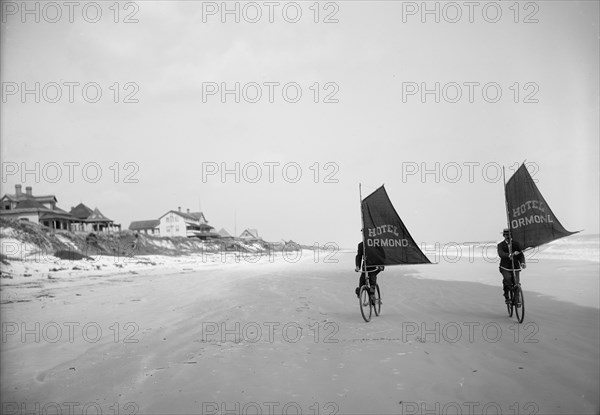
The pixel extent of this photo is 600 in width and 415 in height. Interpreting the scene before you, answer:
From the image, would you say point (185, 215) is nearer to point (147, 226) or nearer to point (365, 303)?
point (147, 226)

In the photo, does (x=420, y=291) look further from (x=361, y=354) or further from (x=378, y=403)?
(x=378, y=403)

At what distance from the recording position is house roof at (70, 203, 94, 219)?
2241 inches

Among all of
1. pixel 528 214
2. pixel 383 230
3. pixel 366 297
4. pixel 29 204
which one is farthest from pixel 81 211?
pixel 528 214

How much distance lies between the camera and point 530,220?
7.70m

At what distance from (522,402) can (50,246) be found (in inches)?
1090

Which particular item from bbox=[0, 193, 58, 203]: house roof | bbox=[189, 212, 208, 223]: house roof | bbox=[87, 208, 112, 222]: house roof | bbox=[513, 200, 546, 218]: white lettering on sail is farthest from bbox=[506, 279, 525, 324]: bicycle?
bbox=[189, 212, 208, 223]: house roof

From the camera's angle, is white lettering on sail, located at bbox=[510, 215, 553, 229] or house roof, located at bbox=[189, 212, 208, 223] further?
house roof, located at bbox=[189, 212, 208, 223]

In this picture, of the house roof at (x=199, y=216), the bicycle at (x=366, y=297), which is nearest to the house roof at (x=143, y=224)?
the house roof at (x=199, y=216)

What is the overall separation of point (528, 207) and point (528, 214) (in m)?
0.15

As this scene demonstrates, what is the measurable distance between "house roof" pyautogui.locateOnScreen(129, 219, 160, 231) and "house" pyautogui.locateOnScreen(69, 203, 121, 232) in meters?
15.3

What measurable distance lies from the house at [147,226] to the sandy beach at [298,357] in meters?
67.7

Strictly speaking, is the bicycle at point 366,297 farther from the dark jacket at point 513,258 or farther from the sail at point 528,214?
the sail at point 528,214

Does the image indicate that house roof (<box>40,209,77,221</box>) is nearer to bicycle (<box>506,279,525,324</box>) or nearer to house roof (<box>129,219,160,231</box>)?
A: house roof (<box>129,219,160,231</box>)

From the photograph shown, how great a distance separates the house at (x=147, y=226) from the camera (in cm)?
7494
